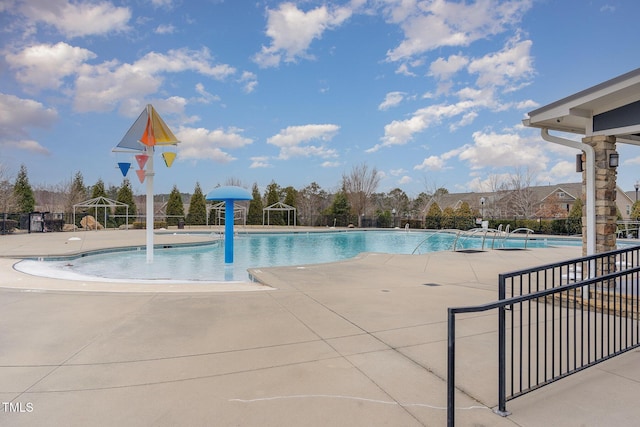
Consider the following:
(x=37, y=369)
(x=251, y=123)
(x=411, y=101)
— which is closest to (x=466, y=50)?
(x=411, y=101)

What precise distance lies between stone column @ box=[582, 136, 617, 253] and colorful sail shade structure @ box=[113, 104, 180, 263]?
11051 millimetres

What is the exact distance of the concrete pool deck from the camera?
2.34m

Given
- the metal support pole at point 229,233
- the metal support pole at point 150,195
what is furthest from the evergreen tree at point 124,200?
the metal support pole at point 229,233

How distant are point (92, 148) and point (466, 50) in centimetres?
2159

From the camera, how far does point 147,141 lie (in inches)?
436

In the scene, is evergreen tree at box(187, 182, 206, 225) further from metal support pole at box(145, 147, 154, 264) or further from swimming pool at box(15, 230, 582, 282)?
metal support pole at box(145, 147, 154, 264)

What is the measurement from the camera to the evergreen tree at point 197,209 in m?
30.3

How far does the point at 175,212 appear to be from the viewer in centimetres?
3020

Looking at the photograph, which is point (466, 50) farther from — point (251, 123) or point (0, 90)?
point (0, 90)

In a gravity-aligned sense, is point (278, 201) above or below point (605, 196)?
above

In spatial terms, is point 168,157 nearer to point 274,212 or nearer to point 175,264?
point 175,264

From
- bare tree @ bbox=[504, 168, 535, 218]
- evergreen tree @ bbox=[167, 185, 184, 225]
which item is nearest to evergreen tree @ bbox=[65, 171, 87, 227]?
evergreen tree @ bbox=[167, 185, 184, 225]

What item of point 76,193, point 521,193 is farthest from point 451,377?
point 521,193

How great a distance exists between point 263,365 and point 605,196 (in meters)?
5.54
